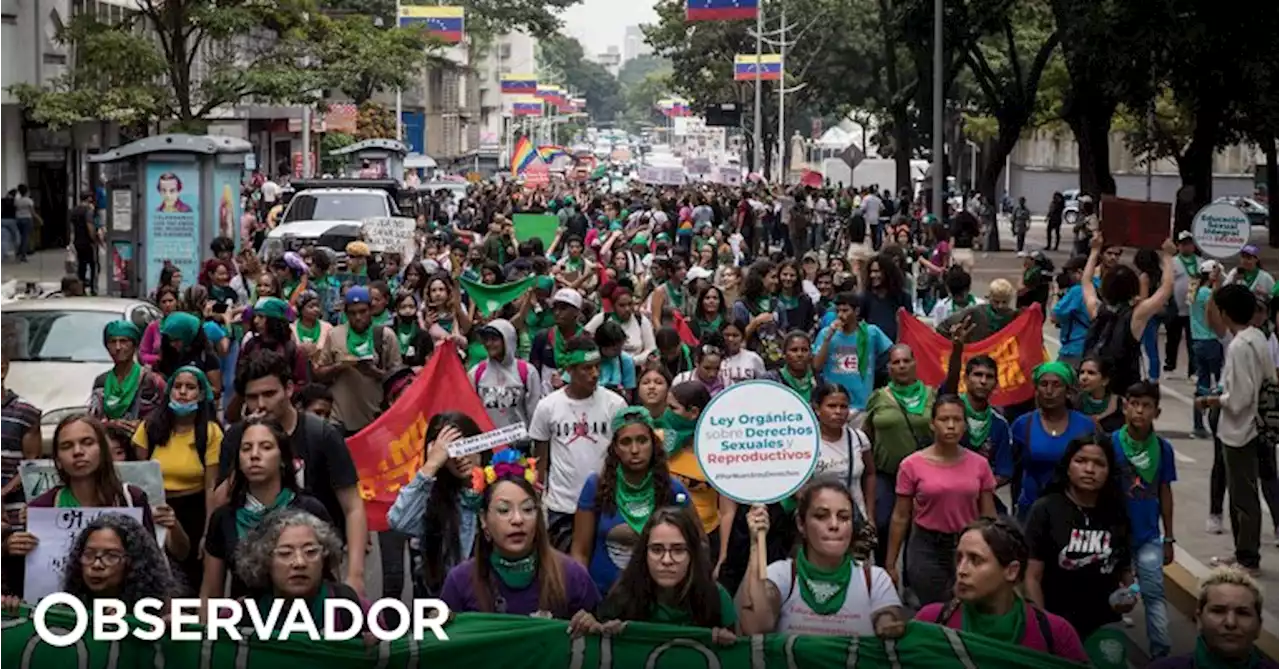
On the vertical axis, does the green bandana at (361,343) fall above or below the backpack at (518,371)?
above

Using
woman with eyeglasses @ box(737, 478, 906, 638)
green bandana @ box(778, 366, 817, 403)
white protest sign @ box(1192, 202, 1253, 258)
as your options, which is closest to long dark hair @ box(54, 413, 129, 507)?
woman with eyeglasses @ box(737, 478, 906, 638)

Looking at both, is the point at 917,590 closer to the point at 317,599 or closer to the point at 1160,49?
the point at 317,599

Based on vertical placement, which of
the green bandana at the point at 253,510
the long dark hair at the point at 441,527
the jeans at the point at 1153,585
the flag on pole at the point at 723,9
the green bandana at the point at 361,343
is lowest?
the jeans at the point at 1153,585

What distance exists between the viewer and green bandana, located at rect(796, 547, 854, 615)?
23.6 ft

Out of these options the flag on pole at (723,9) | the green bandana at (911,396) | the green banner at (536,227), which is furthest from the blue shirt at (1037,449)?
the flag on pole at (723,9)

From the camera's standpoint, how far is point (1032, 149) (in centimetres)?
10125

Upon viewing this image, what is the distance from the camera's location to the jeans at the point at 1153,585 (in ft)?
31.3

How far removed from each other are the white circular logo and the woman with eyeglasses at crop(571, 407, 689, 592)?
0.94ft

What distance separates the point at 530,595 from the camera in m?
7.31

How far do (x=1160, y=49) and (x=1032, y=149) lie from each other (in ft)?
Answer: 226

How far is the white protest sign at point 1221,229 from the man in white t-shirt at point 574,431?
9759mm

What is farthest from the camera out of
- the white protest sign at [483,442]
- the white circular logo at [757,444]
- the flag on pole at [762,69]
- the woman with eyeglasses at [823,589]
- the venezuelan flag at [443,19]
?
the flag on pole at [762,69]

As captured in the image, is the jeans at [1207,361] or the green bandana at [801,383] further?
the jeans at [1207,361]

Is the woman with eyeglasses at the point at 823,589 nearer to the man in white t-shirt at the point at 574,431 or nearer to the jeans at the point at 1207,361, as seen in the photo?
the man in white t-shirt at the point at 574,431
